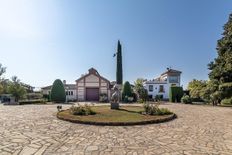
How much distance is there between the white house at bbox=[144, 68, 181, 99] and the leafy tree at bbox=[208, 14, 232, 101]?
20438 mm

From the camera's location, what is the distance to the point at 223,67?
26.9 metres

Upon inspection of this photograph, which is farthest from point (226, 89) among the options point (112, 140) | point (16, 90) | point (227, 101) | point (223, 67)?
point (16, 90)

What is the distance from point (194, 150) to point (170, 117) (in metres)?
6.38

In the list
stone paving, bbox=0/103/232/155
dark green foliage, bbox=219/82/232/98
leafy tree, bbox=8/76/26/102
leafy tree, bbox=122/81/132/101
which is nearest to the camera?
stone paving, bbox=0/103/232/155

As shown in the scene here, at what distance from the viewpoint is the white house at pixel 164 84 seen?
49.8 metres

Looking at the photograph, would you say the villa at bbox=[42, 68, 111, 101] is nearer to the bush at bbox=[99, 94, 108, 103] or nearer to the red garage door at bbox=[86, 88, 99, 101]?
the red garage door at bbox=[86, 88, 99, 101]

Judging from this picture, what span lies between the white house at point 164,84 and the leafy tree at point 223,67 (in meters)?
20.4

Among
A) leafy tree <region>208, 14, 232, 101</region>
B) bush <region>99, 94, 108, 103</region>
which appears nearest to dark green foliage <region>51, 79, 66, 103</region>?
bush <region>99, 94, 108, 103</region>

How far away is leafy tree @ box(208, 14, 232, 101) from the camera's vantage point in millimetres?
25545

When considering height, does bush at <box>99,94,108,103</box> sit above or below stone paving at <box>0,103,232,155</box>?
above

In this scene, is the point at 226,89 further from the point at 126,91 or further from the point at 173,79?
the point at 173,79

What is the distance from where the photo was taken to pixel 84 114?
14203 mm

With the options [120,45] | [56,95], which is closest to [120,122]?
[120,45]

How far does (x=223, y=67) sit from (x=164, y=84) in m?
23.8
